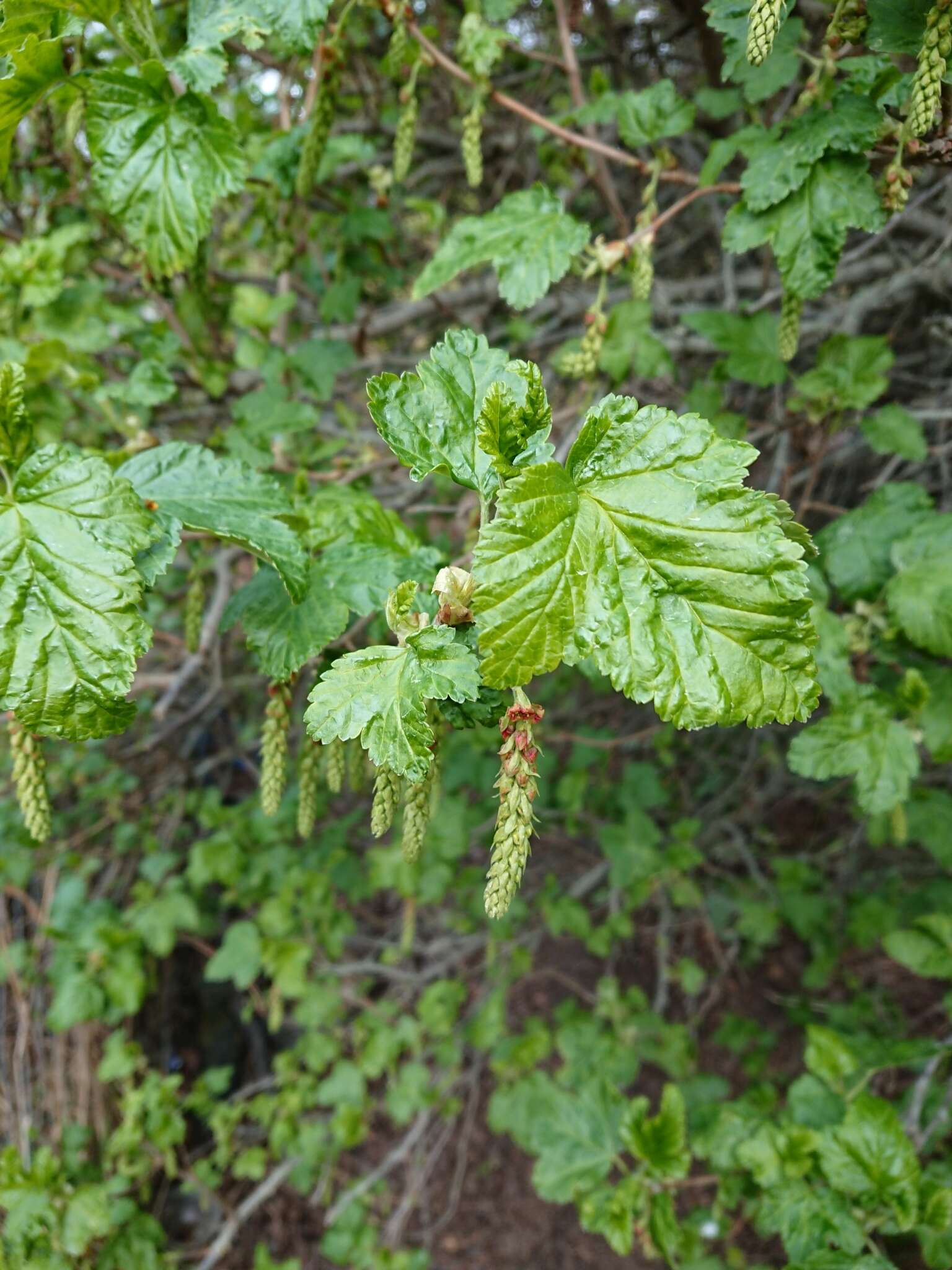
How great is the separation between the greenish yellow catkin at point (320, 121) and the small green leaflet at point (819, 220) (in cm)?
89

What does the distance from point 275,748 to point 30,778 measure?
0.32m

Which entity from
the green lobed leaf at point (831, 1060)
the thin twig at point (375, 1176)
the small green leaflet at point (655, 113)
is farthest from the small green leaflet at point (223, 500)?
the thin twig at point (375, 1176)

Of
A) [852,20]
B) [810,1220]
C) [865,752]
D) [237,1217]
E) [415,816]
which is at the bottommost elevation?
[237,1217]

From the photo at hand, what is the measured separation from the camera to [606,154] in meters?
1.57

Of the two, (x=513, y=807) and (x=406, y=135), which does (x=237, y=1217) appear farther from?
(x=406, y=135)

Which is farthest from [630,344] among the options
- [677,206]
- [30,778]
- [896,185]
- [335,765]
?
[30,778]

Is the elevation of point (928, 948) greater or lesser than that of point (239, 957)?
greater

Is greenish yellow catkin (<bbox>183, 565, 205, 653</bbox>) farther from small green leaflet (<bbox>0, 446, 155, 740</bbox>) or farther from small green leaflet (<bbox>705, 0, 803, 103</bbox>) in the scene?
small green leaflet (<bbox>705, 0, 803, 103</bbox>)

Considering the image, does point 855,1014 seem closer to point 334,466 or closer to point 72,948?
point 334,466

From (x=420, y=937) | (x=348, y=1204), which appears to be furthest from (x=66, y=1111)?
(x=420, y=937)

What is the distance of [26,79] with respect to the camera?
45.8 inches

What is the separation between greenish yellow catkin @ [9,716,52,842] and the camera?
1.04 metres

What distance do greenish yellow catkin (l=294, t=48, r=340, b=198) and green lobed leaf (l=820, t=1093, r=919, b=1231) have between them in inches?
89.3

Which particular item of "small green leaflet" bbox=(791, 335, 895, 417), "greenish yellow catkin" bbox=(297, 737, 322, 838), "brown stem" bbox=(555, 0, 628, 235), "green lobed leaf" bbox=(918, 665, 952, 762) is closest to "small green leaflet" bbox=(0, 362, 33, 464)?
"greenish yellow catkin" bbox=(297, 737, 322, 838)
